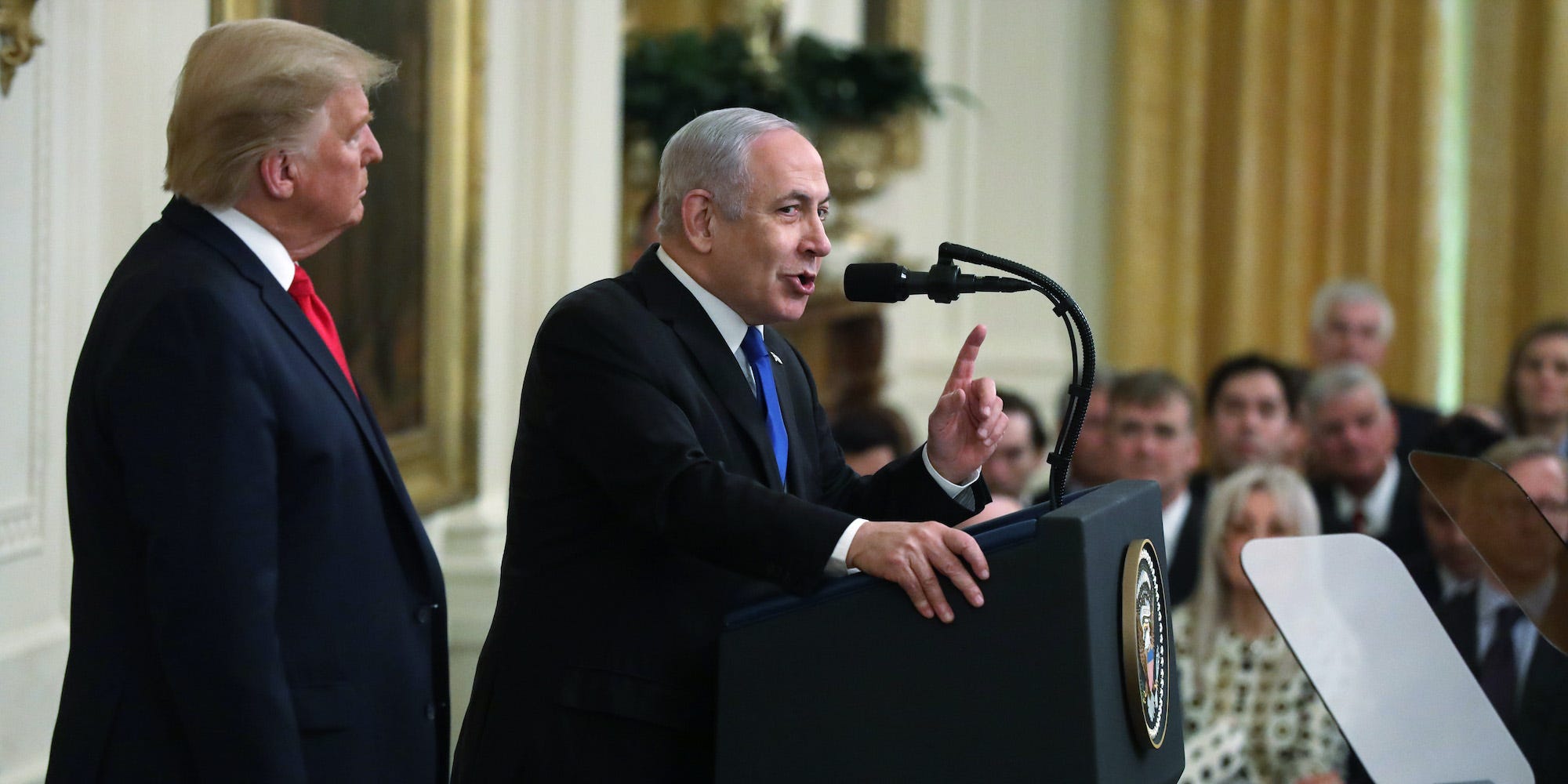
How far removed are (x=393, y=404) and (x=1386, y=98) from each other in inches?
264

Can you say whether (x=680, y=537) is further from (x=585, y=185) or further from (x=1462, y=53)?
(x=1462, y=53)

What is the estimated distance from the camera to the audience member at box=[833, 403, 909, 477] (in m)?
4.78

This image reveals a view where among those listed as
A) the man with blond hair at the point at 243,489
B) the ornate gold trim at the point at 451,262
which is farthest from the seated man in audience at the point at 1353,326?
the man with blond hair at the point at 243,489

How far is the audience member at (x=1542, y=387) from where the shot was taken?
5.96 meters

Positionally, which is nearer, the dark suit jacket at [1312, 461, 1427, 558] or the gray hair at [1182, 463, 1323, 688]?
the gray hair at [1182, 463, 1323, 688]

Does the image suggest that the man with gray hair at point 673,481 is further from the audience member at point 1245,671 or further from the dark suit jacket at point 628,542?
the audience member at point 1245,671

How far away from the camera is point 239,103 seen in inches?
80.1

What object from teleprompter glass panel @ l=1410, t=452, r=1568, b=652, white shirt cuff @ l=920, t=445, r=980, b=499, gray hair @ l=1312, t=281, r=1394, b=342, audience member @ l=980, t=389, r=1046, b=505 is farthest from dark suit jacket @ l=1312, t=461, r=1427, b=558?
white shirt cuff @ l=920, t=445, r=980, b=499

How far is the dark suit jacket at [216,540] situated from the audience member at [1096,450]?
3.41m

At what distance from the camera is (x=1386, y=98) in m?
8.97

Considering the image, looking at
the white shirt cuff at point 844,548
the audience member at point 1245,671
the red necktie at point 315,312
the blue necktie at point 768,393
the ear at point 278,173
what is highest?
the ear at point 278,173

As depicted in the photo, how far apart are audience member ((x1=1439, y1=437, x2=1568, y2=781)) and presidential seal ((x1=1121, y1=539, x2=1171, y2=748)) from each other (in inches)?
23.8

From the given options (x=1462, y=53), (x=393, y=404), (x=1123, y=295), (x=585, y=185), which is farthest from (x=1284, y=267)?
(x=393, y=404)

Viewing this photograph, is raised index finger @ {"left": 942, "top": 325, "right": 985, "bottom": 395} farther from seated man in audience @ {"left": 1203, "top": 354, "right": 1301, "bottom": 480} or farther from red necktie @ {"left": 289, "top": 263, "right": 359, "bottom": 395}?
seated man in audience @ {"left": 1203, "top": 354, "right": 1301, "bottom": 480}
